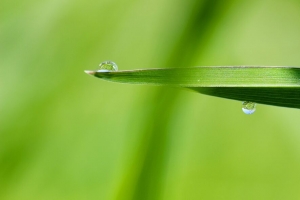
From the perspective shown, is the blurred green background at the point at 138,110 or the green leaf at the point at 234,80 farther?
the blurred green background at the point at 138,110

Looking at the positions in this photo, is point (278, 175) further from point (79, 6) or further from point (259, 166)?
point (79, 6)

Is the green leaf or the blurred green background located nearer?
the green leaf

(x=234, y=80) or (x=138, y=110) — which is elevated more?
(x=138, y=110)

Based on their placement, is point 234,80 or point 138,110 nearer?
point 234,80
